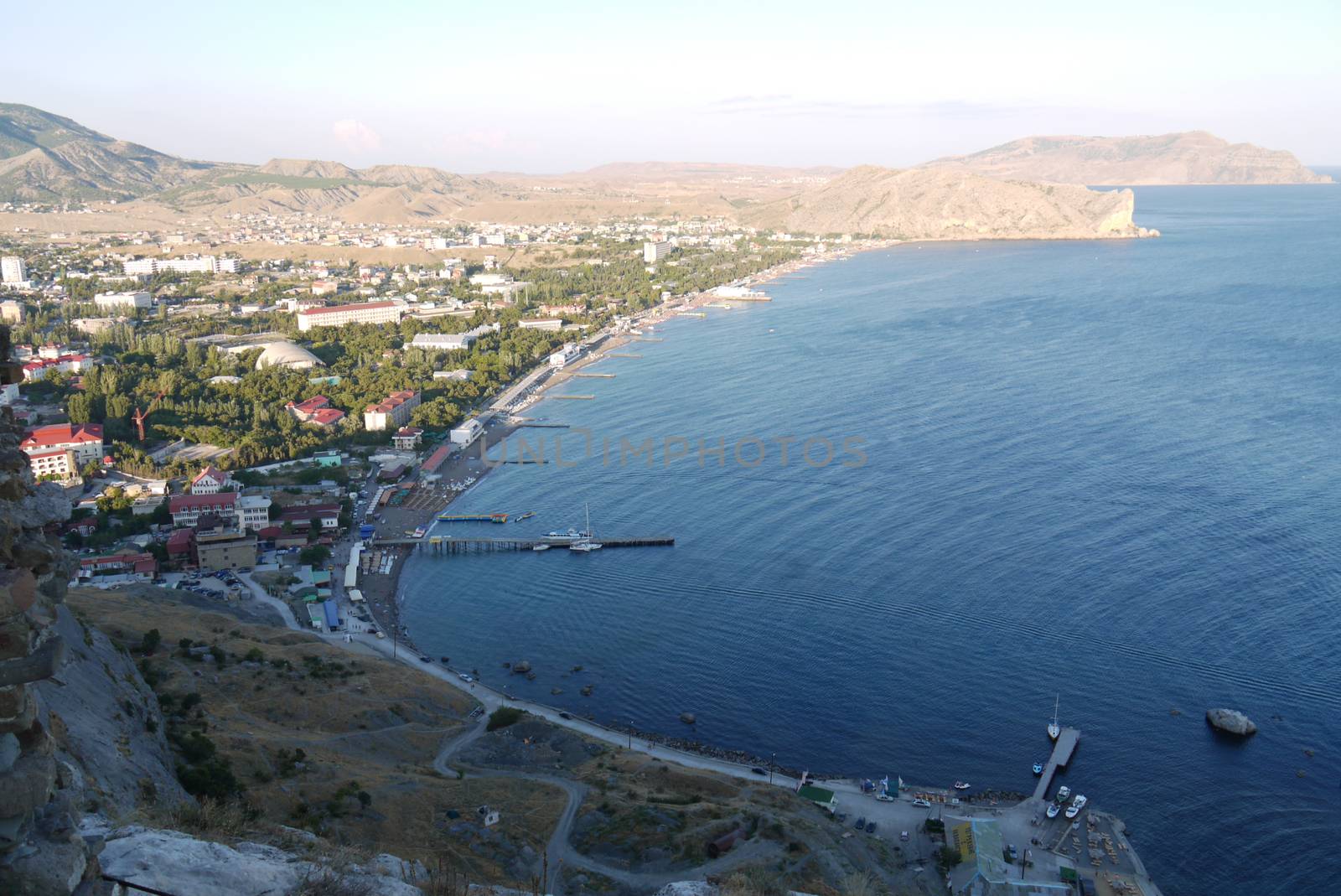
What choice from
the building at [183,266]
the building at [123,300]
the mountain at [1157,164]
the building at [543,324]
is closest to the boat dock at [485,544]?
the building at [543,324]

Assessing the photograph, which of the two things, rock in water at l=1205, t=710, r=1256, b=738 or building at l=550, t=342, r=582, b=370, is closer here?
rock in water at l=1205, t=710, r=1256, b=738

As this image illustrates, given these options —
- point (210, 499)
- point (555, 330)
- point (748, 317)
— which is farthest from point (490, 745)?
point (748, 317)

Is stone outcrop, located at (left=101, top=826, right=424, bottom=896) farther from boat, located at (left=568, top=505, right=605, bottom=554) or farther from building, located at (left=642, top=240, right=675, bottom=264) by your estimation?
building, located at (left=642, top=240, right=675, bottom=264)

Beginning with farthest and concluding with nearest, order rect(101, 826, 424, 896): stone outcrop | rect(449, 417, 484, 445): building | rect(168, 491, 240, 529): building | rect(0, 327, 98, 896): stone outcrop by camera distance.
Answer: rect(449, 417, 484, 445): building < rect(168, 491, 240, 529): building < rect(101, 826, 424, 896): stone outcrop < rect(0, 327, 98, 896): stone outcrop

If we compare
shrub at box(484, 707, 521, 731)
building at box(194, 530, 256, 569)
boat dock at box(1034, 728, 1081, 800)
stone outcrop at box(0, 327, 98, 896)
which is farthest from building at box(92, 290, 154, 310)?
stone outcrop at box(0, 327, 98, 896)

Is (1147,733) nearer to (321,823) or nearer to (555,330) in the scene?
(321,823)

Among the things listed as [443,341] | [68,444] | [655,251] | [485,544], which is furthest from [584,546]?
[655,251]
